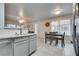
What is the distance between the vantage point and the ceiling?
410 centimetres

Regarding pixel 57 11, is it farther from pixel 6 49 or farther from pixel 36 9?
pixel 6 49

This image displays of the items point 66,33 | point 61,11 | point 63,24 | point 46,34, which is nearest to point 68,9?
point 61,11

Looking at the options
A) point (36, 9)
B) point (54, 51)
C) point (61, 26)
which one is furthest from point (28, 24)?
point (61, 26)

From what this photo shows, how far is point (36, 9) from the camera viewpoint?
16.3ft

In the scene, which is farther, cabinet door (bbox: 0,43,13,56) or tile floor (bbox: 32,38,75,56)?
tile floor (bbox: 32,38,75,56)

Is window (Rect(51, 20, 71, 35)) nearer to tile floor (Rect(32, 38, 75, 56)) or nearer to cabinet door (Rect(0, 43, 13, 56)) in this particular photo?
tile floor (Rect(32, 38, 75, 56))

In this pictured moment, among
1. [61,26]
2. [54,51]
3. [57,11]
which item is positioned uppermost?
[57,11]

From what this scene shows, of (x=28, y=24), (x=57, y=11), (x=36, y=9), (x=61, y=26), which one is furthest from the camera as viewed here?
(x=61, y=26)

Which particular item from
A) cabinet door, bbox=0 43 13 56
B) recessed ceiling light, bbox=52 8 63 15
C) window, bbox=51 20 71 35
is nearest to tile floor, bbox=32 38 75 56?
window, bbox=51 20 71 35

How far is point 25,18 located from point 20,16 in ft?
0.92

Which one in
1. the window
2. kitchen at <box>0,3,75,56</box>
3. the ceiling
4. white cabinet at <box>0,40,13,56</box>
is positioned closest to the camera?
white cabinet at <box>0,40,13,56</box>

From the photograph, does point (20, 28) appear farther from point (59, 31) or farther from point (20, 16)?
point (59, 31)

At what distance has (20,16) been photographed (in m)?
4.38

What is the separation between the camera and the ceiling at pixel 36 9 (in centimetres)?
410
